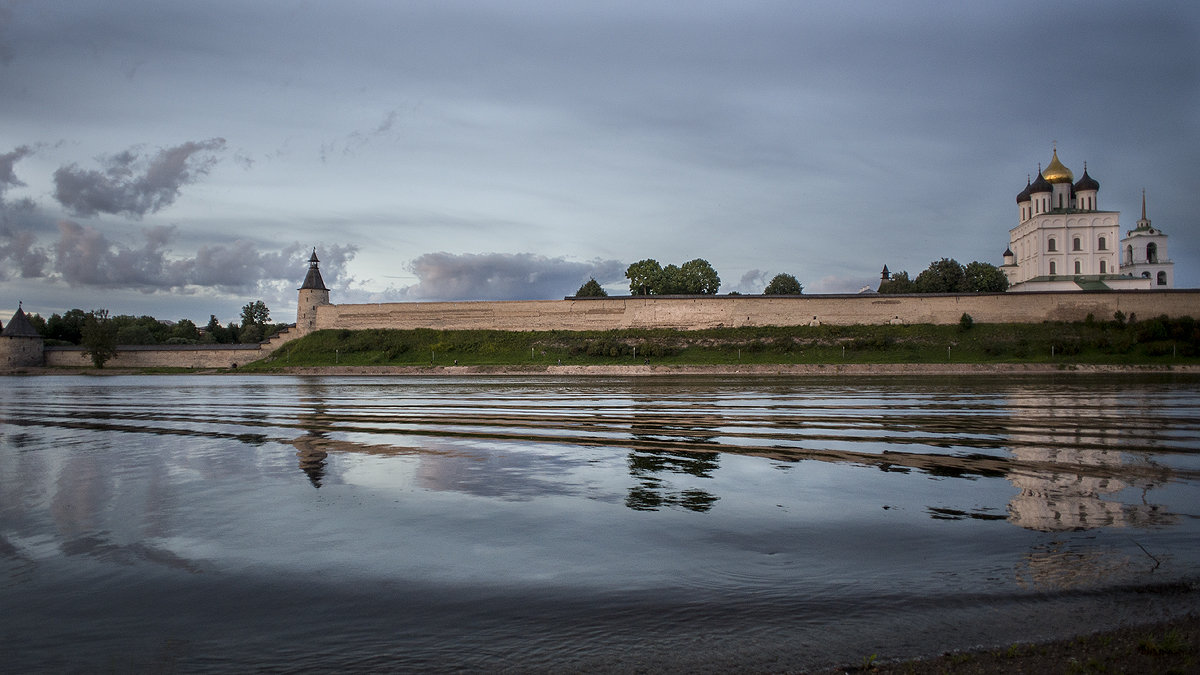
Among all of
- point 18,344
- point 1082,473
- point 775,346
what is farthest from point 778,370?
point 18,344

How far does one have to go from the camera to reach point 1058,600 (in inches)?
169

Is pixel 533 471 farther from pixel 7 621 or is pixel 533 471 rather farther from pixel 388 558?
pixel 7 621

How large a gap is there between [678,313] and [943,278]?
31.2m

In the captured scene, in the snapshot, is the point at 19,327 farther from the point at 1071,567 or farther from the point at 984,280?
the point at 984,280

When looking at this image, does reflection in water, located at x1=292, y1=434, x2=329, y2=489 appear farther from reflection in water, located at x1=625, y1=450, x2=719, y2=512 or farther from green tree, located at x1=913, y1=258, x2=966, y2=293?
green tree, located at x1=913, y1=258, x2=966, y2=293

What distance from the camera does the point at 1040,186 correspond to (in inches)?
3049

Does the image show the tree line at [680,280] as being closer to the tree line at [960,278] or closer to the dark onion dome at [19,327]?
the tree line at [960,278]

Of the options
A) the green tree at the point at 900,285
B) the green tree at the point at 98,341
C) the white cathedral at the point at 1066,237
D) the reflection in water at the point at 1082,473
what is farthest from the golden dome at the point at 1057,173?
the green tree at the point at 98,341

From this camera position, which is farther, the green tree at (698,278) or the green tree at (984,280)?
the green tree at (698,278)

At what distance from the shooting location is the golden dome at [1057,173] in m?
77.0

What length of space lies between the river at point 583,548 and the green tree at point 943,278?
67576mm

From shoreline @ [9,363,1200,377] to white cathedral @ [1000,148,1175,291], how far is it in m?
32.4

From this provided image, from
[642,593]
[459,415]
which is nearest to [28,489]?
[642,593]

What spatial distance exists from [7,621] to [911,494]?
746cm
